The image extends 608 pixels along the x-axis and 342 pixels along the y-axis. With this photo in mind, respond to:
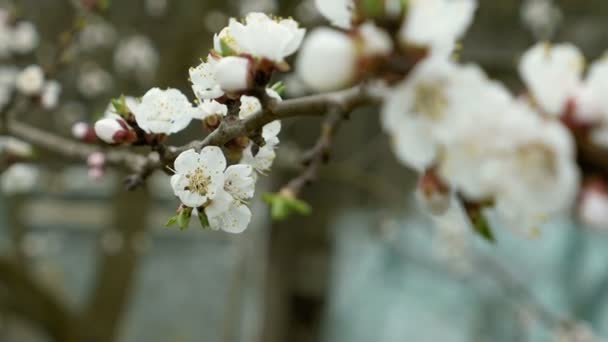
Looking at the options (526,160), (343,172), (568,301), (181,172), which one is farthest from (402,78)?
(343,172)

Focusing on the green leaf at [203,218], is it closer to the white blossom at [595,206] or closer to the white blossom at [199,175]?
the white blossom at [199,175]

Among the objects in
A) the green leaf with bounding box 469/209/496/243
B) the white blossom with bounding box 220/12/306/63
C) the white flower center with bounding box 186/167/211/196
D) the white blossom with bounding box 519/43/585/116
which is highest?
the white blossom with bounding box 220/12/306/63

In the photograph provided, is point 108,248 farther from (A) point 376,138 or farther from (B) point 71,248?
(A) point 376,138

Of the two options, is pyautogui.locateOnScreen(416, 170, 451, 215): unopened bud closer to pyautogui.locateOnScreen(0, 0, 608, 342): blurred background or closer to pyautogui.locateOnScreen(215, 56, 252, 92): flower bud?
pyautogui.locateOnScreen(215, 56, 252, 92): flower bud

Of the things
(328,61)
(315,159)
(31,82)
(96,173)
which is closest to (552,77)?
(328,61)

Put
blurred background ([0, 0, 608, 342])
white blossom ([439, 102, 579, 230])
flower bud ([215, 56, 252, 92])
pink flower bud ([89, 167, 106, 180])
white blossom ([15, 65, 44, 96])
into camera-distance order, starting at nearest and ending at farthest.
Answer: white blossom ([439, 102, 579, 230]) < flower bud ([215, 56, 252, 92]) < pink flower bud ([89, 167, 106, 180]) < white blossom ([15, 65, 44, 96]) < blurred background ([0, 0, 608, 342])

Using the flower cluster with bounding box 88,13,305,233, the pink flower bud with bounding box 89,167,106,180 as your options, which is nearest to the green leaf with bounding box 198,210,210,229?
the flower cluster with bounding box 88,13,305,233

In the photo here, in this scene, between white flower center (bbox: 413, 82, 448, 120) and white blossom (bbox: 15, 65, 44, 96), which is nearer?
white flower center (bbox: 413, 82, 448, 120)
